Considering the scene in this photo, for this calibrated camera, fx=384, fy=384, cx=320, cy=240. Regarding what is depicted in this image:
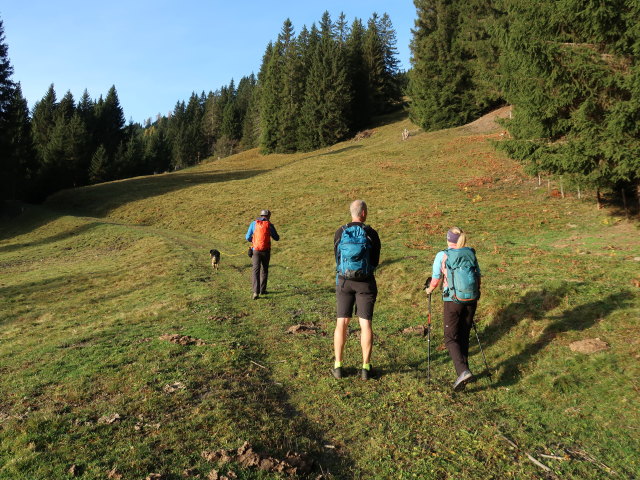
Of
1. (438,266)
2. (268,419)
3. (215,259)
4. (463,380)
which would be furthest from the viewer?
(215,259)

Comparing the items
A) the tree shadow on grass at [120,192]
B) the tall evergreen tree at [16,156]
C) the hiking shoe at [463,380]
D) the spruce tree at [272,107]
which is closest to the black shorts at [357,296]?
the hiking shoe at [463,380]

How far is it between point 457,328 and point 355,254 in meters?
1.99

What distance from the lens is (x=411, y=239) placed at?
18.5 meters

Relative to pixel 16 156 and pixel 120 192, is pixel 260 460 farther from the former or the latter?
pixel 16 156

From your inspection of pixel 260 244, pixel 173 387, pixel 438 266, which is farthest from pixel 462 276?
pixel 260 244

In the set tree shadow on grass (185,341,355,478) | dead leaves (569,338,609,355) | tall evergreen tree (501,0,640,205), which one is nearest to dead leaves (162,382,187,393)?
tree shadow on grass (185,341,355,478)

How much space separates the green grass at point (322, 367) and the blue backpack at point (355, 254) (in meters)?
1.76

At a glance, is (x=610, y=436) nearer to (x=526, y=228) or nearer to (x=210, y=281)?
(x=210, y=281)

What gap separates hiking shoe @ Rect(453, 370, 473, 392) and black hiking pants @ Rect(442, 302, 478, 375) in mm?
155

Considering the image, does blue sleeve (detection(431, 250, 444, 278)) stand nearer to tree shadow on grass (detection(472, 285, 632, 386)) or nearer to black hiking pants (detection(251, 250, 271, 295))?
tree shadow on grass (detection(472, 285, 632, 386))

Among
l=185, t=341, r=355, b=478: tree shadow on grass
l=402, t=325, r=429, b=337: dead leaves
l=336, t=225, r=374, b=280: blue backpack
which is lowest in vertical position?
l=402, t=325, r=429, b=337: dead leaves

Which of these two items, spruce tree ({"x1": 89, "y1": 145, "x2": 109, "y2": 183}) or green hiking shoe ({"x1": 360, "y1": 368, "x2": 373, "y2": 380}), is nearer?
green hiking shoe ({"x1": 360, "y1": 368, "x2": 373, "y2": 380})

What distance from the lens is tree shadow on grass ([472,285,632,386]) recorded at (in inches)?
266

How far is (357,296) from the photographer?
600 cm
